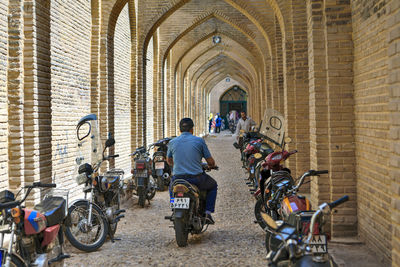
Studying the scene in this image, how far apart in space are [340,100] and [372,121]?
0.63 metres

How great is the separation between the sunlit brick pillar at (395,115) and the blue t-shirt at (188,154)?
2380 mm

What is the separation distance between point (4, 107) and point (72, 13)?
101 inches

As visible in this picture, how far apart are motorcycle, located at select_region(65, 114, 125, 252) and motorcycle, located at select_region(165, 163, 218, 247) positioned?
77cm

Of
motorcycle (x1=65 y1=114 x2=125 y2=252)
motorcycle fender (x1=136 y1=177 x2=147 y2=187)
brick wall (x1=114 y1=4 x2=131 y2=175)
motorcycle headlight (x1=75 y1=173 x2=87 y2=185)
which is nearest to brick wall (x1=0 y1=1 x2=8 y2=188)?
motorcycle (x1=65 y1=114 x2=125 y2=252)

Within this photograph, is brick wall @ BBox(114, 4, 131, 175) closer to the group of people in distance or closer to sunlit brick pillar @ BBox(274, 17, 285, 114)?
the group of people in distance

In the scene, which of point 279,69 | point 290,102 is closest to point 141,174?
point 290,102

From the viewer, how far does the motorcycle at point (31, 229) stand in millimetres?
2768

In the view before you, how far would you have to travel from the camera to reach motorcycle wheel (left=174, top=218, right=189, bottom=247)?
4547mm

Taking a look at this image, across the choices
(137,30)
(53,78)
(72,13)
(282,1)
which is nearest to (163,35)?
(137,30)

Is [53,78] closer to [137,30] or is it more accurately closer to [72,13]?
[72,13]

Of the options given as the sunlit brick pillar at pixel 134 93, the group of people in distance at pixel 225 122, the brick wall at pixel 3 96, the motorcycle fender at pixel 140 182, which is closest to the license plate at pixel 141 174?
the motorcycle fender at pixel 140 182

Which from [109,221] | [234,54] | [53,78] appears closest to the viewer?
[109,221]

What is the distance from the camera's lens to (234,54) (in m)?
21.9

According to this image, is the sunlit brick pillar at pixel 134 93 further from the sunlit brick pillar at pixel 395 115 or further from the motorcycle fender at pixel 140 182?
the sunlit brick pillar at pixel 395 115
